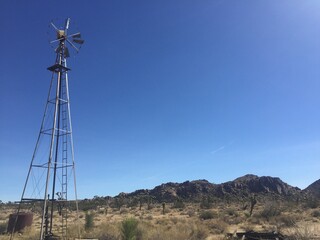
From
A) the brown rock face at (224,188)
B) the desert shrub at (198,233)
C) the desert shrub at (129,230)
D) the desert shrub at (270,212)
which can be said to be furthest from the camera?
the brown rock face at (224,188)

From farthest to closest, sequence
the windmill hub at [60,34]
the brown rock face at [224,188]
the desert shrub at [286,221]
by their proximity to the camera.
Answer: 1. the brown rock face at [224,188]
2. the desert shrub at [286,221]
3. the windmill hub at [60,34]

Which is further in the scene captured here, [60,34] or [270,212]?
[270,212]

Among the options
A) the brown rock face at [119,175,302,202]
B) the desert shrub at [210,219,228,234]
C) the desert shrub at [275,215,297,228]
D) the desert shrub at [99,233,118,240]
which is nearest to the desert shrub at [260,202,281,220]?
the desert shrub at [275,215,297,228]

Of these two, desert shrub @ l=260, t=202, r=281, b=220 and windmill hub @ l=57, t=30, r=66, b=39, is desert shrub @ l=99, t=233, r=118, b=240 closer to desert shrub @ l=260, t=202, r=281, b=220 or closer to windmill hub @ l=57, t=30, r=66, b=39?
windmill hub @ l=57, t=30, r=66, b=39

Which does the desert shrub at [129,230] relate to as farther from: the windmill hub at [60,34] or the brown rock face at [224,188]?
the brown rock face at [224,188]

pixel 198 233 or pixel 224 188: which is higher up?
pixel 224 188

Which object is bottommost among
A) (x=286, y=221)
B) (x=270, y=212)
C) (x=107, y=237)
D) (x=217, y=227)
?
(x=107, y=237)

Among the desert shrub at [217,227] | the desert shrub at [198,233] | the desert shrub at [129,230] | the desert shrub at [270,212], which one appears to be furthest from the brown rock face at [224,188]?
the desert shrub at [129,230]

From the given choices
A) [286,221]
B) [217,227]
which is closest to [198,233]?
[217,227]

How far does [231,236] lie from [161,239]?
462 cm

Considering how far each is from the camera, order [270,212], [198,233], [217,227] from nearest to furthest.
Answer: [198,233], [217,227], [270,212]

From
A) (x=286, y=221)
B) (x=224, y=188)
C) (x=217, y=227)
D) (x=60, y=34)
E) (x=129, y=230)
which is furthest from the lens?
(x=224, y=188)

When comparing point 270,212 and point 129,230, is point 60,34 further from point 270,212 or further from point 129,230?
point 270,212

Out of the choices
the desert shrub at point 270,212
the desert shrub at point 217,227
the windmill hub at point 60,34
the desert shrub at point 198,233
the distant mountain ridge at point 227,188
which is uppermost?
the distant mountain ridge at point 227,188
